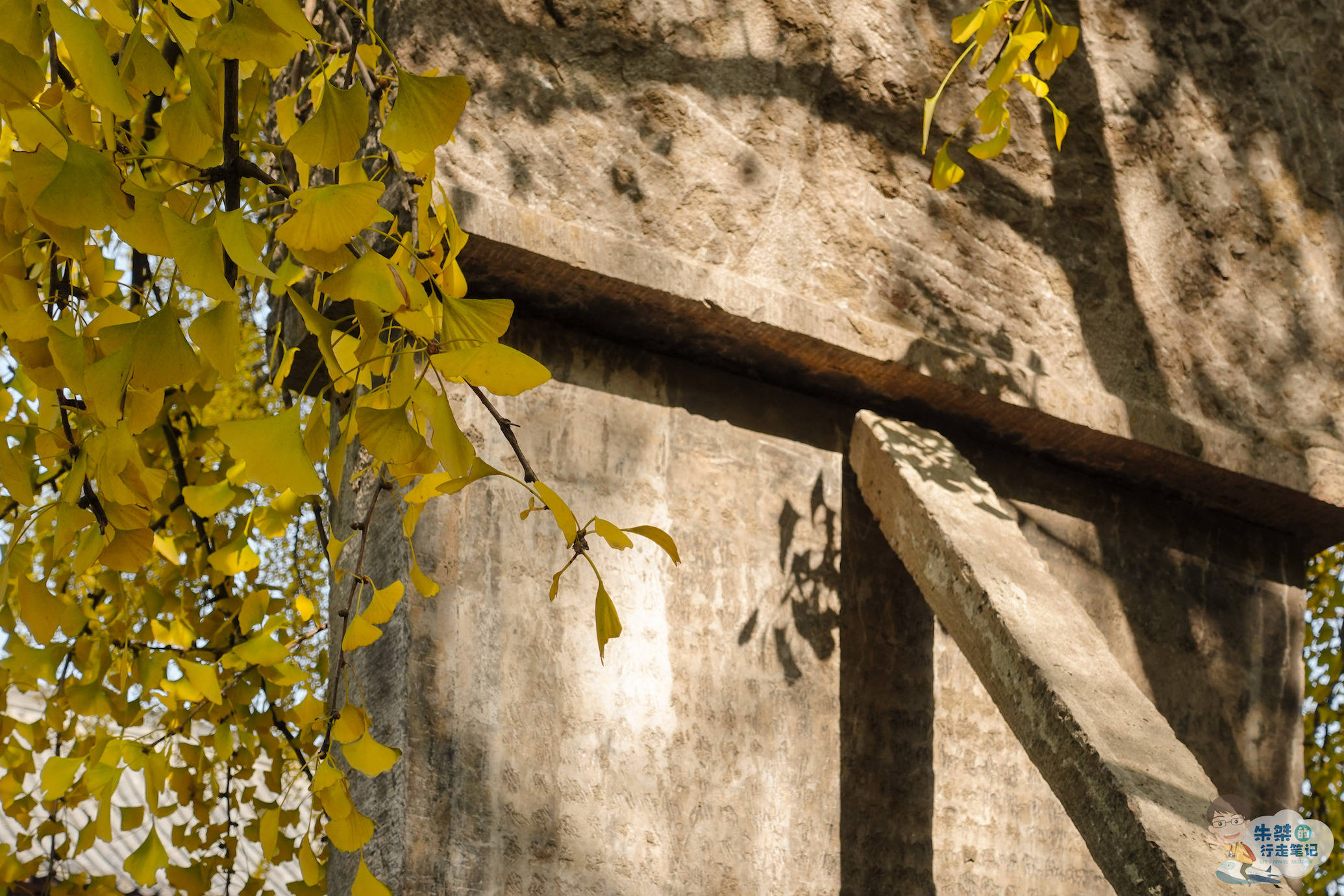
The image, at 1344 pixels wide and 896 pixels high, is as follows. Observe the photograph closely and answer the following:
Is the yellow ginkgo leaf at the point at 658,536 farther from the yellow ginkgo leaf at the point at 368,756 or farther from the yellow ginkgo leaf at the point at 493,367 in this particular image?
the yellow ginkgo leaf at the point at 368,756

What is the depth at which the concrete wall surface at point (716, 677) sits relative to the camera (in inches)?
74.4

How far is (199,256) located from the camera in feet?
2.90

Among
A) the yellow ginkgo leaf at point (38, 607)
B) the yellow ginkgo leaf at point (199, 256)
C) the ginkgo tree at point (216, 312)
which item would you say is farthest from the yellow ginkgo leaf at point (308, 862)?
the yellow ginkgo leaf at point (199, 256)

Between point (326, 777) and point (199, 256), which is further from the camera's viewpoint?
point (326, 777)

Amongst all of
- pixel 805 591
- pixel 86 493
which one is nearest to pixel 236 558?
pixel 86 493

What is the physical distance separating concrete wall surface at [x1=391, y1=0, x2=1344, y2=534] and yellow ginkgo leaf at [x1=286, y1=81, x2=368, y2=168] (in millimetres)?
1094

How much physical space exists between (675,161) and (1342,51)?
7.03ft

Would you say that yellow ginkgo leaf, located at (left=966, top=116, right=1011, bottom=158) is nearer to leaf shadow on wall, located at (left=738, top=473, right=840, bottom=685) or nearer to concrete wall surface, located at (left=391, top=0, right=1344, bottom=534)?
concrete wall surface, located at (left=391, top=0, right=1344, bottom=534)

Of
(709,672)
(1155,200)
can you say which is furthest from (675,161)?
(1155,200)

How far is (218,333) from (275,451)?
0.36 ft

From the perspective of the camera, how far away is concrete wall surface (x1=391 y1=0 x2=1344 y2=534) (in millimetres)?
2193

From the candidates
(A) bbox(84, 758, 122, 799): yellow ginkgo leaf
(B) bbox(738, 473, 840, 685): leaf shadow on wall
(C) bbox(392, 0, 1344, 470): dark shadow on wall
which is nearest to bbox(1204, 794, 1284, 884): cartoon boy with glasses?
(B) bbox(738, 473, 840, 685): leaf shadow on wall

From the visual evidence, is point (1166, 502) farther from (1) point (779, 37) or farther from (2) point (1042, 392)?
(1) point (779, 37)

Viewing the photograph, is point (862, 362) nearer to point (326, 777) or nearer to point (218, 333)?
point (326, 777)
